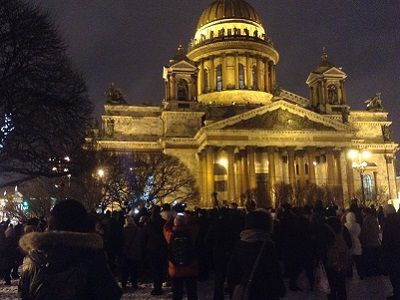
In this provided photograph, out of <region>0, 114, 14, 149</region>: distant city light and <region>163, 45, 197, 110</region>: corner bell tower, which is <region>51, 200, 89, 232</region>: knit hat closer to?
<region>0, 114, 14, 149</region>: distant city light

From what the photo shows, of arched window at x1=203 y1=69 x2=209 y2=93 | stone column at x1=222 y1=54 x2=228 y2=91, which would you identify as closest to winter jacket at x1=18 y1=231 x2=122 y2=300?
stone column at x1=222 y1=54 x2=228 y2=91

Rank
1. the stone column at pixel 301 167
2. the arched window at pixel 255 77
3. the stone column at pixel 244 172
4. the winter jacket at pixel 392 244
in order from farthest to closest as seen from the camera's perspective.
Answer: the arched window at pixel 255 77 → the stone column at pixel 301 167 → the stone column at pixel 244 172 → the winter jacket at pixel 392 244

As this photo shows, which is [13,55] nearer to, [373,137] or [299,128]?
[299,128]

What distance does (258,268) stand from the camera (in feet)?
17.6

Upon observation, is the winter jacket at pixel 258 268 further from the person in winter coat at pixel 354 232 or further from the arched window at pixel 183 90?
the arched window at pixel 183 90

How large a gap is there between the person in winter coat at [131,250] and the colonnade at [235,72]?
48758 millimetres

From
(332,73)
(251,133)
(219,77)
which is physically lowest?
(251,133)

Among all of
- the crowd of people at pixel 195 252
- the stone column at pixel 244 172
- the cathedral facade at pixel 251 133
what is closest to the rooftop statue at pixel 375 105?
the cathedral facade at pixel 251 133

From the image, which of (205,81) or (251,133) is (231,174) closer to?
(251,133)

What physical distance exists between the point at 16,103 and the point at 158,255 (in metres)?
10.8

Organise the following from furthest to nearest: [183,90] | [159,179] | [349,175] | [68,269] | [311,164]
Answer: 1. [183,90]
2. [349,175]
3. [311,164]
4. [159,179]
5. [68,269]

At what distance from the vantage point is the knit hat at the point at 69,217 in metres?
3.76

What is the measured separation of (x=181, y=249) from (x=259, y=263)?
10.2 feet

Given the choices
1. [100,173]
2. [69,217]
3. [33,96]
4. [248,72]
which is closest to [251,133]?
[100,173]
